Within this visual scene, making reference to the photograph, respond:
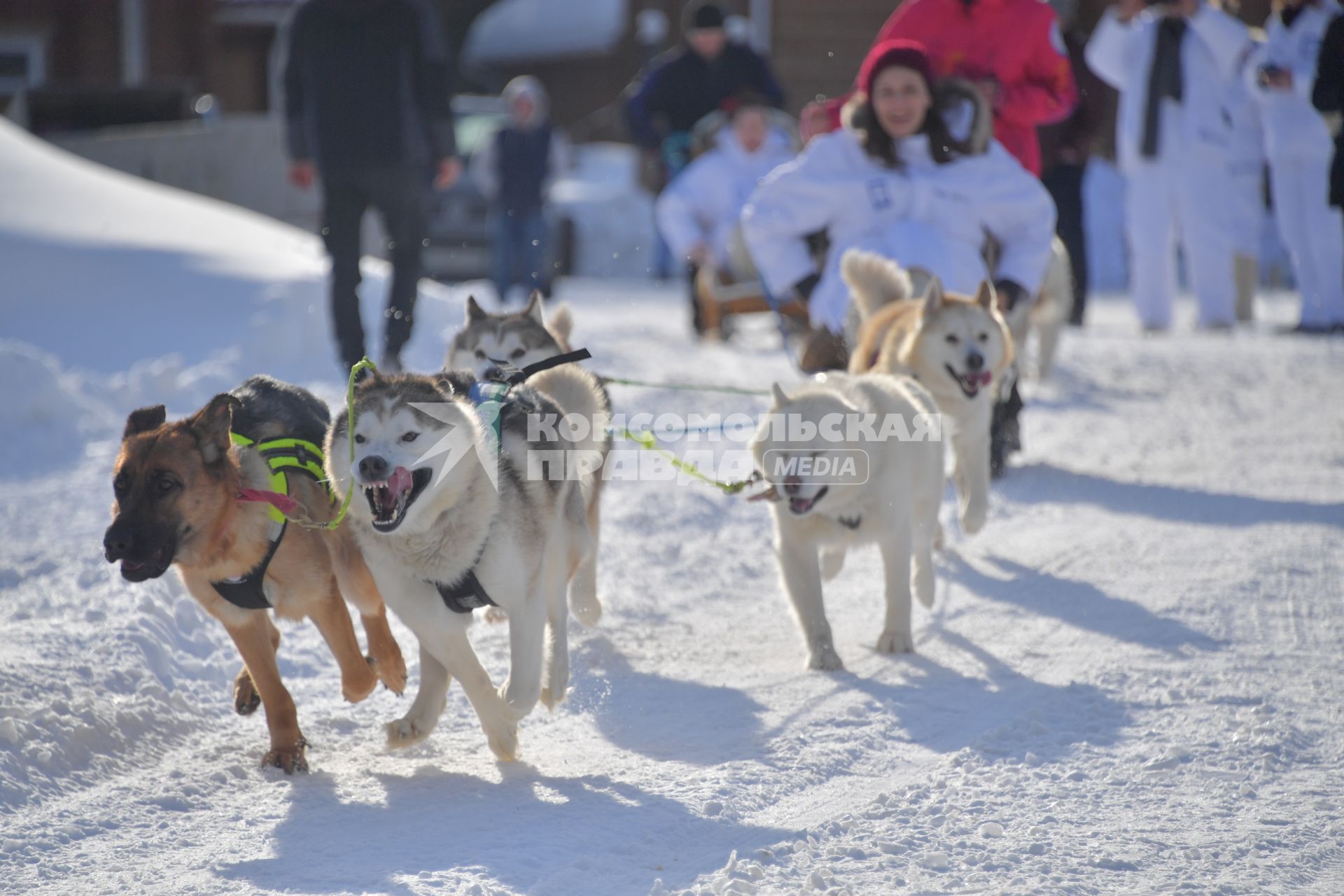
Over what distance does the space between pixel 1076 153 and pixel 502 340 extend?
638 centimetres

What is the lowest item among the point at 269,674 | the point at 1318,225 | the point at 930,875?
the point at 930,875

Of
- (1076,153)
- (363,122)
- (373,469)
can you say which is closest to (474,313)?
(373,469)

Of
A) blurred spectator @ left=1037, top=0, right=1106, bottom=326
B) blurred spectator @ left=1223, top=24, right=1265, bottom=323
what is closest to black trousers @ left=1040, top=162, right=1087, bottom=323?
blurred spectator @ left=1037, top=0, right=1106, bottom=326

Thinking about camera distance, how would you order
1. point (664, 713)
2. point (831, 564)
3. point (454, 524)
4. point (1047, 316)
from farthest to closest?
1. point (1047, 316)
2. point (831, 564)
3. point (664, 713)
4. point (454, 524)

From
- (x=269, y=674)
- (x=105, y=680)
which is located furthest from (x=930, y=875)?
(x=105, y=680)

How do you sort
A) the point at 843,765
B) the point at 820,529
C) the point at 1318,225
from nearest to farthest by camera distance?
the point at 843,765
the point at 820,529
the point at 1318,225

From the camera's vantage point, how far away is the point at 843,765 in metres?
3.32

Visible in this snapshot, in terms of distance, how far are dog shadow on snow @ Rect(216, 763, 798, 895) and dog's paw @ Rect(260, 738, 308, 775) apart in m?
0.04

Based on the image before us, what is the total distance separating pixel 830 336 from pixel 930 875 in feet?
11.4

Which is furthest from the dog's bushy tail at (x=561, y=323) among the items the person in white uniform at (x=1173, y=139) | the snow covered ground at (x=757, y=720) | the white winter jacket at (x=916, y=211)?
the person in white uniform at (x=1173, y=139)

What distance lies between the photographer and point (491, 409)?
3.44 m

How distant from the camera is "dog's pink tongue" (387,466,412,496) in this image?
118 inches

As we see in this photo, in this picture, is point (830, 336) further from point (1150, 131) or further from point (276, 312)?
point (1150, 131)

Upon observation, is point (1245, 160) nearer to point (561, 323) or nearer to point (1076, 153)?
point (1076, 153)
